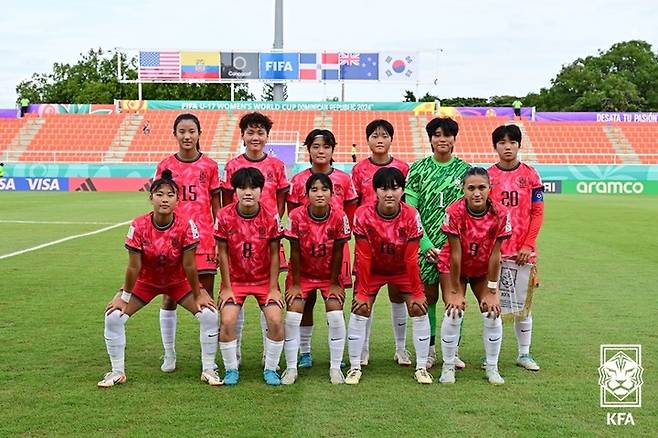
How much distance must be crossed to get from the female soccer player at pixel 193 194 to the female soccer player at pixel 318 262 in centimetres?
69

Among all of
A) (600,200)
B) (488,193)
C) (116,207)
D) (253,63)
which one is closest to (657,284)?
(488,193)

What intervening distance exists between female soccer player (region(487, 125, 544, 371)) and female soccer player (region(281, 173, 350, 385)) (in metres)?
1.30

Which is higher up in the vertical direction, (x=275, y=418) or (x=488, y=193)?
(x=488, y=193)

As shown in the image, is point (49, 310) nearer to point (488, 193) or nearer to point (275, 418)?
point (275, 418)

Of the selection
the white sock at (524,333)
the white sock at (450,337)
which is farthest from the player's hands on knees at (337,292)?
the white sock at (524,333)

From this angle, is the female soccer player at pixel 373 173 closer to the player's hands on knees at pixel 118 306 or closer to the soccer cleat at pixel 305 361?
the soccer cleat at pixel 305 361

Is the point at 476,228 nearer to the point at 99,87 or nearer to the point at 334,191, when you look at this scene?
the point at 334,191

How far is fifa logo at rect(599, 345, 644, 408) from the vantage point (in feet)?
16.9

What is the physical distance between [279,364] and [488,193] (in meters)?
2.17

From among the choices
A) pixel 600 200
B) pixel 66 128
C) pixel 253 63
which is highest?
pixel 253 63

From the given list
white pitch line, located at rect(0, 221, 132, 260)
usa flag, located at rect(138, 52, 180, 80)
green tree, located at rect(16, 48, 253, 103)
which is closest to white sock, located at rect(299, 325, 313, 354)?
white pitch line, located at rect(0, 221, 132, 260)

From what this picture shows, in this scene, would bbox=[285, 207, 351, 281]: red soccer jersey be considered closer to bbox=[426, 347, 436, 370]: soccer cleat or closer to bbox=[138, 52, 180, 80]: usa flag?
bbox=[426, 347, 436, 370]: soccer cleat

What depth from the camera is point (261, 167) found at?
6.33 metres

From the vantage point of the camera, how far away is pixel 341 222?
5.88 m
